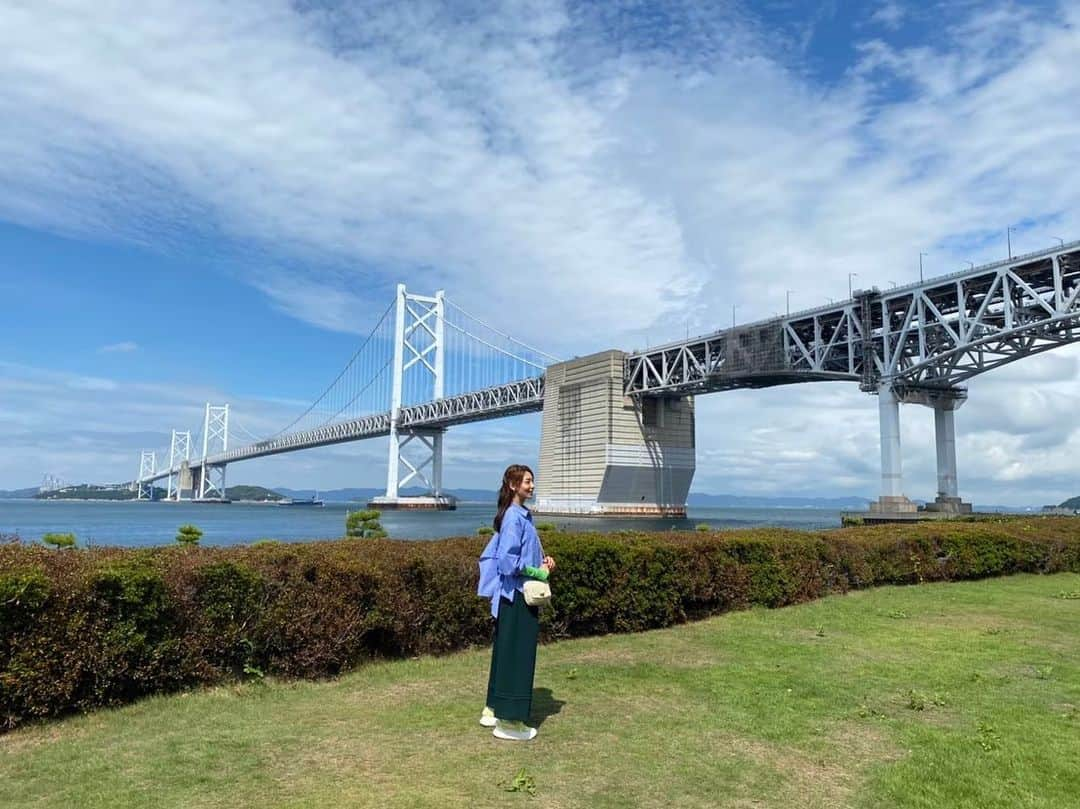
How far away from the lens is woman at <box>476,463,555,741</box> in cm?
454

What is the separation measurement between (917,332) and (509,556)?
45.5 m

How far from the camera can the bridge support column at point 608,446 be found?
6494cm

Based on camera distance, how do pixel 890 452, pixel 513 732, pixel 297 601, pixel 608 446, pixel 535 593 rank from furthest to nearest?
pixel 608 446
pixel 890 452
pixel 297 601
pixel 535 593
pixel 513 732

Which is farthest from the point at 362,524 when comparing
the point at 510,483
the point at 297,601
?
the point at 510,483

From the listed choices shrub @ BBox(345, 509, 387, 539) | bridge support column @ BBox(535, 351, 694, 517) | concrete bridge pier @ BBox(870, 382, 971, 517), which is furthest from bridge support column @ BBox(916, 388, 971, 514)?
shrub @ BBox(345, 509, 387, 539)

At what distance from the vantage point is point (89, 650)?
458 cm

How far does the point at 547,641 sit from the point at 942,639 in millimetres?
3566

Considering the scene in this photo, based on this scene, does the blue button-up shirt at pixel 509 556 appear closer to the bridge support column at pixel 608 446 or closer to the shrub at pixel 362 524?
the shrub at pixel 362 524

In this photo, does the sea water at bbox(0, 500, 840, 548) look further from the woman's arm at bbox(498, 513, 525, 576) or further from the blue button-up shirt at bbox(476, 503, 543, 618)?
the woman's arm at bbox(498, 513, 525, 576)

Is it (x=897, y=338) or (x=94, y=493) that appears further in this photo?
(x=94, y=493)

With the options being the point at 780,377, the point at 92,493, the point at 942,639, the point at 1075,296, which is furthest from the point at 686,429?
the point at 92,493

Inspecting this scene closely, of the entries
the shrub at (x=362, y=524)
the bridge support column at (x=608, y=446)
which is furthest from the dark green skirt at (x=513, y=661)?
the bridge support column at (x=608, y=446)

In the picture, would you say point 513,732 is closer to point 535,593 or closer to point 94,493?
point 535,593

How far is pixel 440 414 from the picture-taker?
7625 cm
